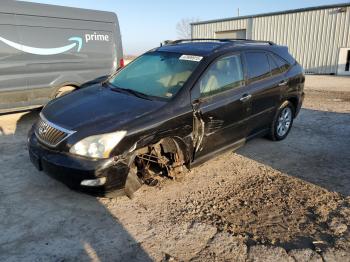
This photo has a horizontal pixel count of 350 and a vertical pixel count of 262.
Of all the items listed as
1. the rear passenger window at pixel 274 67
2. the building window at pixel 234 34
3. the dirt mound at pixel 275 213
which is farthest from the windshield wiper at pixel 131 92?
the building window at pixel 234 34

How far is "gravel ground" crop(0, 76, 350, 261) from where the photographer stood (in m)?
3.02

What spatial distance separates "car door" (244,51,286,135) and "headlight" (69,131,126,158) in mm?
2419

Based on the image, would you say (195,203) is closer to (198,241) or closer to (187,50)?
(198,241)

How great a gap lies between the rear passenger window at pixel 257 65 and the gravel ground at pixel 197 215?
4.42 ft

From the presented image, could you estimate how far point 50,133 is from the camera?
3.70 meters

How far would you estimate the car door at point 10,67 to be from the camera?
19.8 ft

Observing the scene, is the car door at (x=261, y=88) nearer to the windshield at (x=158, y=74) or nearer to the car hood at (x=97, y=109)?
the windshield at (x=158, y=74)

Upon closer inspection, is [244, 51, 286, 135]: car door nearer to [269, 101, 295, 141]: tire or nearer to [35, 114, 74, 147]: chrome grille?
[269, 101, 295, 141]: tire

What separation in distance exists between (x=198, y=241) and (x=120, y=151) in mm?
1217

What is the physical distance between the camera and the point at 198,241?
10.4 feet

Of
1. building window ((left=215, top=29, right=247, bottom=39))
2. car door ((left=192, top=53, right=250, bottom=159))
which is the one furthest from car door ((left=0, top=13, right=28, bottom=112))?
building window ((left=215, top=29, right=247, bottom=39))

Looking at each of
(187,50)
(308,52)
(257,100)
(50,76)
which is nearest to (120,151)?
(187,50)

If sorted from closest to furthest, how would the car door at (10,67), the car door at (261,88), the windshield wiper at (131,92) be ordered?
1. the windshield wiper at (131,92)
2. the car door at (261,88)
3. the car door at (10,67)

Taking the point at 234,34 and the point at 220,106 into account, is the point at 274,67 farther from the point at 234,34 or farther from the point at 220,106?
the point at 234,34
